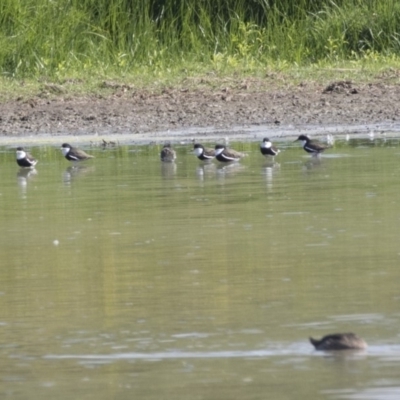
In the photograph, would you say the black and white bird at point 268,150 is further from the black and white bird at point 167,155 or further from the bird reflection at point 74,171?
the bird reflection at point 74,171

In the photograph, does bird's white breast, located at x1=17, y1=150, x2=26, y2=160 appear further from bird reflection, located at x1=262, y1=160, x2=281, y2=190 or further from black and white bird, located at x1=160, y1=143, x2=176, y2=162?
bird reflection, located at x1=262, y1=160, x2=281, y2=190

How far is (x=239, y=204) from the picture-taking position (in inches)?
423

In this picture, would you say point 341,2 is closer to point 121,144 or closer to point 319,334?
point 121,144

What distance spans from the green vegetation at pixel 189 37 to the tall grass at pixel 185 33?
2 centimetres

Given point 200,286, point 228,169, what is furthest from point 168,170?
point 200,286

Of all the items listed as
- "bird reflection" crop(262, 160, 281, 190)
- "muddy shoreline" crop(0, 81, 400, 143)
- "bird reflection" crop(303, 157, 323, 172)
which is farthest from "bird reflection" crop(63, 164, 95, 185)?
"muddy shoreline" crop(0, 81, 400, 143)

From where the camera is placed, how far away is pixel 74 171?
45.4 ft

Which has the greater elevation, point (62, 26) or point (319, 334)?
point (62, 26)

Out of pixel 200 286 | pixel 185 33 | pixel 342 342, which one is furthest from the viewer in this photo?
pixel 185 33

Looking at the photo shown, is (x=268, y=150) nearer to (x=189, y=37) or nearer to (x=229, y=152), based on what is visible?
(x=229, y=152)

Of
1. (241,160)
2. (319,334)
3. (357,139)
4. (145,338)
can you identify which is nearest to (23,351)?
(145,338)

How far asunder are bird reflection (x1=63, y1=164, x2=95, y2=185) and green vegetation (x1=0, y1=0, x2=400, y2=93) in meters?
5.87

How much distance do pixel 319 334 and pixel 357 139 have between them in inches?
386

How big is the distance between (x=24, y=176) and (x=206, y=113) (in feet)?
16.7
